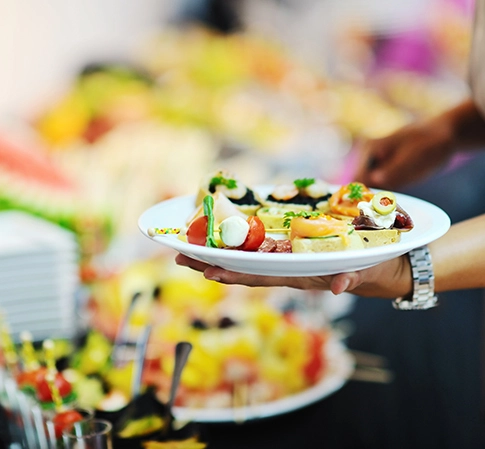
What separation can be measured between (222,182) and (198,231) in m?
0.36

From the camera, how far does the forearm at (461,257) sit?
4.12ft

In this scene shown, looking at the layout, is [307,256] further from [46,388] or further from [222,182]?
[46,388]

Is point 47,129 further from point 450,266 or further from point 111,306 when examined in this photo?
point 450,266

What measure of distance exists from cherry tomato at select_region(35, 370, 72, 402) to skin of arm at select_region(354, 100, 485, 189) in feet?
3.26

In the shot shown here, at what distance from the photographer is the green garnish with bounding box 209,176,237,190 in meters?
1.41

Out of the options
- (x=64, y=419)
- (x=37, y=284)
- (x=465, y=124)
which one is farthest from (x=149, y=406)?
(x=465, y=124)

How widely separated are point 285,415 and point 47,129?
6.77 feet

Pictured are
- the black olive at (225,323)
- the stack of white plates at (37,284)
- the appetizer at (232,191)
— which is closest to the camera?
the appetizer at (232,191)

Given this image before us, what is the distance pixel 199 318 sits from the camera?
181 cm

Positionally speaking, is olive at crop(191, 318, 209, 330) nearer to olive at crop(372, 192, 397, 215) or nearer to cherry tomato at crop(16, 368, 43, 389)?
cherry tomato at crop(16, 368, 43, 389)

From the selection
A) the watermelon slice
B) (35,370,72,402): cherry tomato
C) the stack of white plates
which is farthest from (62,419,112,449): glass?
the watermelon slice

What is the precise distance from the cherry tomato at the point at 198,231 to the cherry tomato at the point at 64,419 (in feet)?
1.33

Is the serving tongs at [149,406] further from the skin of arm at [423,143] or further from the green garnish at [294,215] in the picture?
the skin of arm at [423,143]

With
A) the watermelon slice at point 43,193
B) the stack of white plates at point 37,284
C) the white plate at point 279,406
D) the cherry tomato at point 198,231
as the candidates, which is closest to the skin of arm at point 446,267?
the cherry tomato at point 198,231
